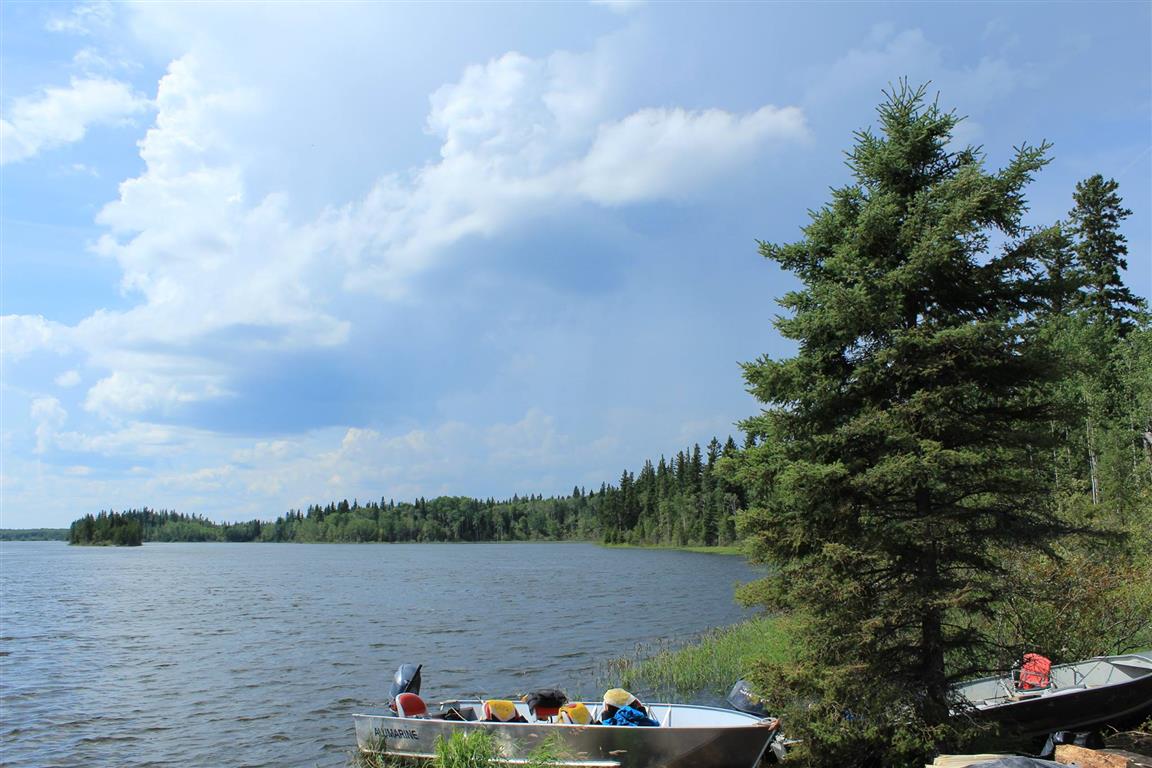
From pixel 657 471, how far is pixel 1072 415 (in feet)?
435

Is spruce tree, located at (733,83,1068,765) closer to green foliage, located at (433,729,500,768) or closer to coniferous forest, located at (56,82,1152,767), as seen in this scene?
coniferous forest, located at (56,82,1152,767)

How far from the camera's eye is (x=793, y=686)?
9.62 m

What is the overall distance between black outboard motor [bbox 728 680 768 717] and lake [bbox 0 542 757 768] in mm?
6638

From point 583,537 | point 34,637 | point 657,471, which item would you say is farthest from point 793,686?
point 583,537

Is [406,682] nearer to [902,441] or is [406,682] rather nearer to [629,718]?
[629,718]

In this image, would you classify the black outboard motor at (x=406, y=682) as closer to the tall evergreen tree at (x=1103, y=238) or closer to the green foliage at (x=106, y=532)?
the tall evergreen tree at (x=1103, y=238)

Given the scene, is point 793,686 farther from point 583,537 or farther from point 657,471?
point 583,537

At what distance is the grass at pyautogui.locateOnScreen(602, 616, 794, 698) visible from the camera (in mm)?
18750

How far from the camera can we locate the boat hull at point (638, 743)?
401 inches

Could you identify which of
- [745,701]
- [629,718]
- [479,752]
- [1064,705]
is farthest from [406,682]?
[1064,705]

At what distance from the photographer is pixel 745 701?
12750 mm

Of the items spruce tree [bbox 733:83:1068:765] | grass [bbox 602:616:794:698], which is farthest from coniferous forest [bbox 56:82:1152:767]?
grass [bbox 602:616:794:698]

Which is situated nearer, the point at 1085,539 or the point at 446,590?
the point at 1085,539

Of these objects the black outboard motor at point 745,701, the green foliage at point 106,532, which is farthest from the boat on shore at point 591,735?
the green foliage at point 106,532
